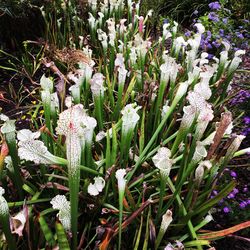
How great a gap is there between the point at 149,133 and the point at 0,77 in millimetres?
1765

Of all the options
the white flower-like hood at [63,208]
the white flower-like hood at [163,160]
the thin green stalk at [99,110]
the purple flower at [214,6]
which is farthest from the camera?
the purple flower at [214,6]

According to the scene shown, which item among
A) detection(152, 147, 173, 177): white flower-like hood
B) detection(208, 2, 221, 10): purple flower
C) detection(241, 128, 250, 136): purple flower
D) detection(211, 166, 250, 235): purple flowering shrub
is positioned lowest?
detection(211, 166, 250, 235): purple flowering shrub

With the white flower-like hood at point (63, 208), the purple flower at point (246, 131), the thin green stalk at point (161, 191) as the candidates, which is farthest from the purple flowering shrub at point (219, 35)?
the white flower-like hood at point (63, 208)

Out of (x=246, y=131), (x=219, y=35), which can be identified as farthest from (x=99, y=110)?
(x=219, y=35)

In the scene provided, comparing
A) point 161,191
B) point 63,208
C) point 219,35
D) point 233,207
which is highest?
point 63,208

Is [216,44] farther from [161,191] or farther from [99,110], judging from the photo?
[161,191]

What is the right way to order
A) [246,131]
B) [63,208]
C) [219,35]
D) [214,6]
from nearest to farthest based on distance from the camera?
[63,208]
[246,131]
[219,35]
[214,6]

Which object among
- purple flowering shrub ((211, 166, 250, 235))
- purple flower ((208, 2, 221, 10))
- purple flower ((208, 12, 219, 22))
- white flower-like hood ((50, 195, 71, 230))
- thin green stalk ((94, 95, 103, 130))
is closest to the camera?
white flower-like hood ((50, 195, 71, 230))

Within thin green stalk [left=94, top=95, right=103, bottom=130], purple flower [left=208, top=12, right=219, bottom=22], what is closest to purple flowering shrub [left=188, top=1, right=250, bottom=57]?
purple flower [left=208, top=12, right=219, bottom=22]

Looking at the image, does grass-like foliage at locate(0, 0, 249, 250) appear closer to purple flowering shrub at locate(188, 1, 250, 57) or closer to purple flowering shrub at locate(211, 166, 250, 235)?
purple flowering shrub at locate(211, 166, 250, 235)

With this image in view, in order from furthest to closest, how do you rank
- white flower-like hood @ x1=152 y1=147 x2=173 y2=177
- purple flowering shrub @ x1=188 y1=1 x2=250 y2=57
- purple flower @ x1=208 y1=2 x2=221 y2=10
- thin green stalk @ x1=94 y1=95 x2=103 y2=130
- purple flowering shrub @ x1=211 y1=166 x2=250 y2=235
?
purple flower @ x1=208 y1=2 x2=221 y2=10 < purple flowering shrub @ x1=188 y1=1 x2=250 y2=57 < purple flowering shrub @ x1=211 y1=166 x2=250 y2=235 < thin green stalk @ x1=94 y1=95 x2=103 y2=130 < white flower-like hood @ x1=152 y1=147 x2=173 y2=177

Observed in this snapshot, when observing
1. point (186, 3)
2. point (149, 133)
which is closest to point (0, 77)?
point (149, 133)

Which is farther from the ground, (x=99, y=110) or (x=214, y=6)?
(x=99, y=110)

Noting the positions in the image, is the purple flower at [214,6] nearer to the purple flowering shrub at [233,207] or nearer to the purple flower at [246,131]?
the purple flower at [246,131]
